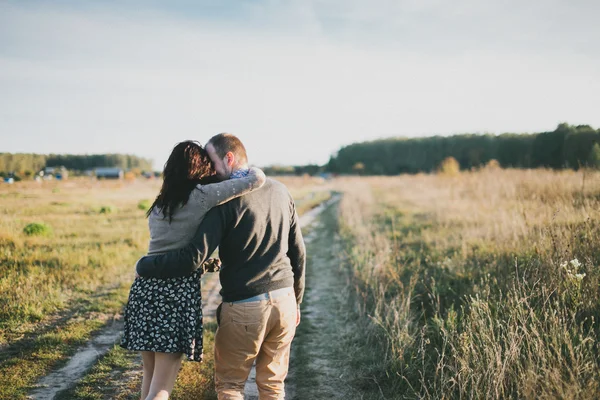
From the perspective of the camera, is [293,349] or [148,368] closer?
[148,368]

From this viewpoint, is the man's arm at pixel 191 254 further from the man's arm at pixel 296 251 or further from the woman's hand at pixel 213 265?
the man's arm at pixel 296 251

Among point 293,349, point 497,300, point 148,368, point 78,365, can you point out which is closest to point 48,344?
point 78,365

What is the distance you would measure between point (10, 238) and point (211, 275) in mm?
4344

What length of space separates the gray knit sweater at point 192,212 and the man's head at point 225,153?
0.60 feet

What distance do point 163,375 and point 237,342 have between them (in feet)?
1.82

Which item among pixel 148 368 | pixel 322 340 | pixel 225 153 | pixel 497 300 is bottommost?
pixel 322 340

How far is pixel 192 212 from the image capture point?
8.55ft

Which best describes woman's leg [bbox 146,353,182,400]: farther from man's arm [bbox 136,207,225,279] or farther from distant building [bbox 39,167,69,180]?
distant building [bbox 39,167,69,180]

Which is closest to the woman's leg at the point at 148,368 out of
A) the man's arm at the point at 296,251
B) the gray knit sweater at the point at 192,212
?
the gray knit sweater at the point at 192,212

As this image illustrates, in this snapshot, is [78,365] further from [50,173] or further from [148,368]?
[50,173]

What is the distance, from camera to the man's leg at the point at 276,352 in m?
2.81

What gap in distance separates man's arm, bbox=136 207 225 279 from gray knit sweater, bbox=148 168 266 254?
62mm

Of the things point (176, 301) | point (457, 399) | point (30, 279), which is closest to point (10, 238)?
point (30, 279)

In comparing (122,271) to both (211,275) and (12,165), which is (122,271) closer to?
(211,275)
